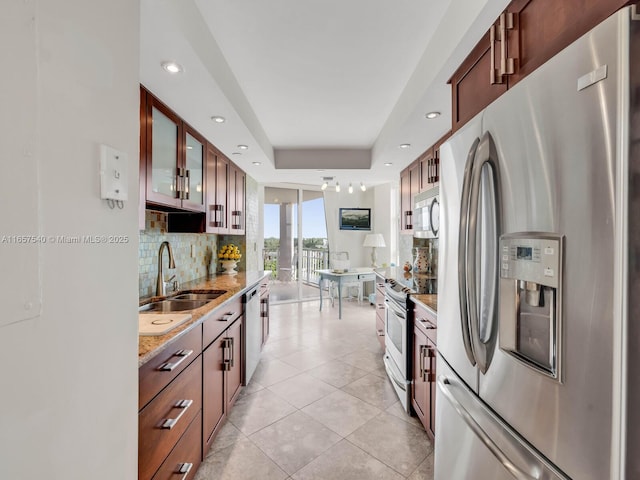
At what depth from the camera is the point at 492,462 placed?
0.93m

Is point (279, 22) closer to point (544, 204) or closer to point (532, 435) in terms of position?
point (544, 204)

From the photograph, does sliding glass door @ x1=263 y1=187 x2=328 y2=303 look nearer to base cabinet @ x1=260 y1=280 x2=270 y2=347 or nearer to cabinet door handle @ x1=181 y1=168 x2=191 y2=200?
base cabinet @ x1=260 y1=280 x2=270 y2=347

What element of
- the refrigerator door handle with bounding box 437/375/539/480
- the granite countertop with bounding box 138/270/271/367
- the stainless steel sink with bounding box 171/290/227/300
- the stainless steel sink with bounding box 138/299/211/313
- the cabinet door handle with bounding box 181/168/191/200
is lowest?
the refrigerator door handle with bounding box 437/375/539/480

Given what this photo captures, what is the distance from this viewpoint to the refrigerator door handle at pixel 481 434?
823 mm

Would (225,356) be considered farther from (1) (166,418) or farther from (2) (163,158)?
(2) (163,158)

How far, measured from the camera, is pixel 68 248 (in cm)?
65

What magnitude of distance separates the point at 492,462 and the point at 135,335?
116 cm

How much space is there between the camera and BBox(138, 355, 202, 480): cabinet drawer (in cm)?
109

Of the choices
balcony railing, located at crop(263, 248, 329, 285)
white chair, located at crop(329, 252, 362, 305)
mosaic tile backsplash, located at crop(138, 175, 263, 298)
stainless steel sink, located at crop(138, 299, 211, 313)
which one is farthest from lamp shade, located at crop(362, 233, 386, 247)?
stainless steel sink, located at crop(138, 299, 211, 313)

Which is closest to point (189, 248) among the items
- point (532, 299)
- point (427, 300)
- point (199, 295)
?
point (199, 295)

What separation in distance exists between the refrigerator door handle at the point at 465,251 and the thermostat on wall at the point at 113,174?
41.9 inches

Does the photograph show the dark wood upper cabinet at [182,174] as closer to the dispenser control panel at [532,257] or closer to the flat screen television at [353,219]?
the dispenser control panel at [532,257]

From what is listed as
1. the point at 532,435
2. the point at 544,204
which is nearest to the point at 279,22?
the point at 544,204

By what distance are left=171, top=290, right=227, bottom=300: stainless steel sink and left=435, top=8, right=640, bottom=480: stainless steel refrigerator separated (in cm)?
182
